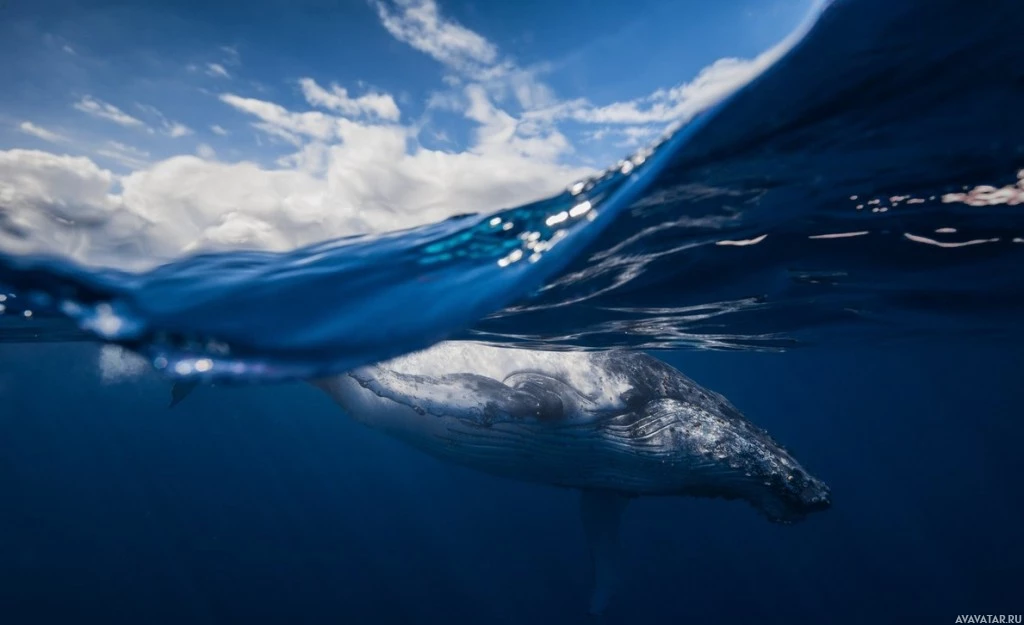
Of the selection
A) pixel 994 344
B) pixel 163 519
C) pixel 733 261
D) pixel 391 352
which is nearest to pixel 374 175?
pixel 391 352

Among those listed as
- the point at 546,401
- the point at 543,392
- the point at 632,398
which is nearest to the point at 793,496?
the point at 632,398

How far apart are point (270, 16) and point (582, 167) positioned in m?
3.02

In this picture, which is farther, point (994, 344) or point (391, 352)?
point (994, 344)

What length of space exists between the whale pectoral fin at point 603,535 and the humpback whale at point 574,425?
151cm

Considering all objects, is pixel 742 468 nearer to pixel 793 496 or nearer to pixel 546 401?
pixel 793 496

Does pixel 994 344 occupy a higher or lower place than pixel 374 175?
lower

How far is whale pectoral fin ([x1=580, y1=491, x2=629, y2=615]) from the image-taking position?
12394 mm

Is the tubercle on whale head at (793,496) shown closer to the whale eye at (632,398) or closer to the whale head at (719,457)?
the whale head at (719,457)

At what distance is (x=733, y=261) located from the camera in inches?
342

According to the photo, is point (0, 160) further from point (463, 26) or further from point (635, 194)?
point (635, 194)

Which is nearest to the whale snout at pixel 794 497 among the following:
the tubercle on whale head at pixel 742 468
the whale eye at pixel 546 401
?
the tubercle on whale head at pixel 742 468

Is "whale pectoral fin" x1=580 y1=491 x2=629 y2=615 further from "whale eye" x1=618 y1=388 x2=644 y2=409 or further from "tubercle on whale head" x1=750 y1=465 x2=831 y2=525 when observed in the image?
"tubercle on whale head" x1=750 y1=465 x2=831 y2=525

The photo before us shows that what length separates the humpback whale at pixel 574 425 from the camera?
957 centimetres

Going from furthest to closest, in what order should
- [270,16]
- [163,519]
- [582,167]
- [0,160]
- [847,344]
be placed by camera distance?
[163,519] → [847,344] → [582,167] → [0,160] → [270,16]
